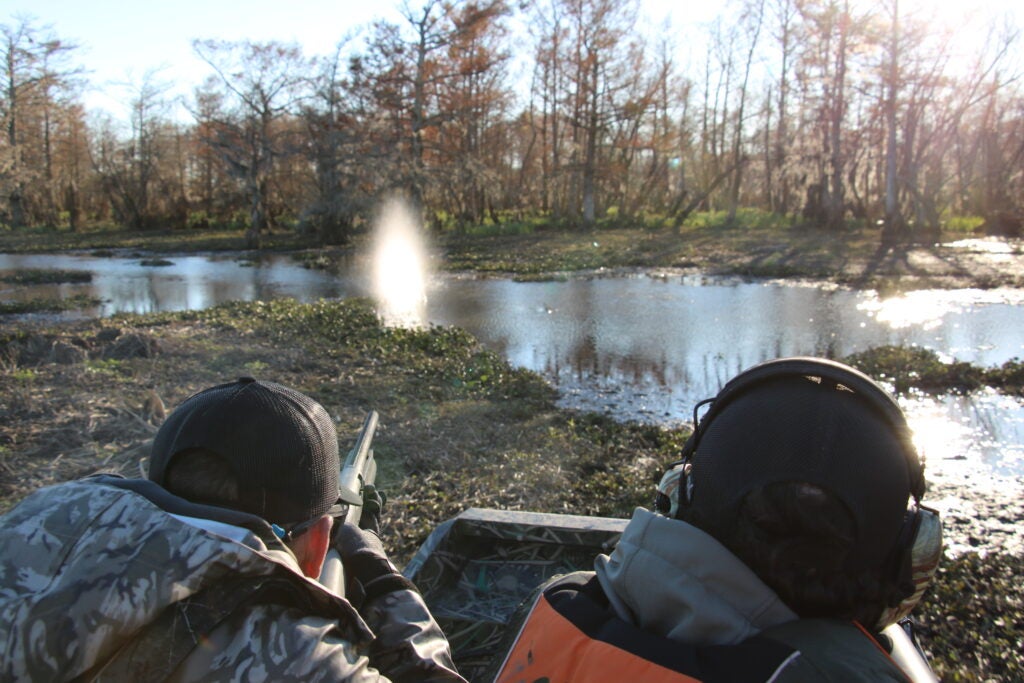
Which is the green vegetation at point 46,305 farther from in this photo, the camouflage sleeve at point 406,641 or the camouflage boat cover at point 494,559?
the camouflage sleeve at point 406,641

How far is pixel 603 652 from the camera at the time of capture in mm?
1318

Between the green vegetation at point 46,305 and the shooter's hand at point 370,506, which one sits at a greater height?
the shooter's hand at point 370,506

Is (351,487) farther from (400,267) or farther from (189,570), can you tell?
(400,267)

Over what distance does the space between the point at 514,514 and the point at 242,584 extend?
93.3 inches

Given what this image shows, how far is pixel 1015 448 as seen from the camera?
6211mm

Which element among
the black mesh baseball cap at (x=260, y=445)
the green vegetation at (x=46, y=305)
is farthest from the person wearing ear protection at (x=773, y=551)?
the green vegetation at (x=46, y=305)

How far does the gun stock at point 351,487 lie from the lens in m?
2.06

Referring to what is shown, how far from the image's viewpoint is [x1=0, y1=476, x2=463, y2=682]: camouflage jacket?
1.26 meters

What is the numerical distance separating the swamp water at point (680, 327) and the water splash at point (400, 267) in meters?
0.40

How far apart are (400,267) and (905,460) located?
22907mm

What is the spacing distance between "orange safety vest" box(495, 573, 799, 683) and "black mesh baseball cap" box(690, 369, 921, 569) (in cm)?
27

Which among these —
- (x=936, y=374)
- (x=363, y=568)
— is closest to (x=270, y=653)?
(x=363, y=568)

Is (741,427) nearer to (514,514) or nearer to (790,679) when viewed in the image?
(790,679)

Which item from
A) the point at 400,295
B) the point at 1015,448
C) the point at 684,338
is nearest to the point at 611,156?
the point at 400,295
